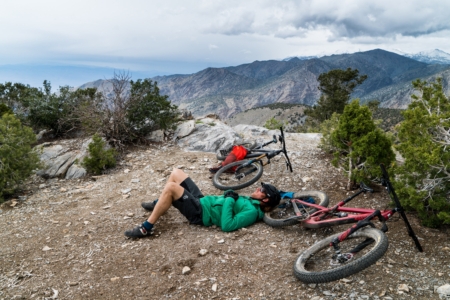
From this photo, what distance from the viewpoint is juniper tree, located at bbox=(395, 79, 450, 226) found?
430cm

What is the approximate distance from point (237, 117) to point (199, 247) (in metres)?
159

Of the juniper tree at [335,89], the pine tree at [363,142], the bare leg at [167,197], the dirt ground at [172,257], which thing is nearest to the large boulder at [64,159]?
the dirt ground at [172,257]

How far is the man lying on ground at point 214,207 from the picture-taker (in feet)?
16.8

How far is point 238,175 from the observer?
7.50 metres

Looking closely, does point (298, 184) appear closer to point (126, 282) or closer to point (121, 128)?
point (126, 282)

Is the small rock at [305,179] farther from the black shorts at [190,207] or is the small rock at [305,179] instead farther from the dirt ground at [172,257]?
the black shorts at [190,207]

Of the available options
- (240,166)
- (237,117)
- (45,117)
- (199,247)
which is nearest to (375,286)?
(199,247)

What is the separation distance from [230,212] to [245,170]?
2774mm

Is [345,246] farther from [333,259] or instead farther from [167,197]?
[167,197]

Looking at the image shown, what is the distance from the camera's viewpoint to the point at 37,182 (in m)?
9.02

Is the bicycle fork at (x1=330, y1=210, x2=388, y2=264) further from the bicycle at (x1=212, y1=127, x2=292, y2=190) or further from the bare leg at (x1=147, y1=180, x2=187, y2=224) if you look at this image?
the bicycle at (x1=212, y1=127, x2=292, y2=190)

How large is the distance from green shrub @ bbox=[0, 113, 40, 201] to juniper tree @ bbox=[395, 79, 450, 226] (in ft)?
29.5

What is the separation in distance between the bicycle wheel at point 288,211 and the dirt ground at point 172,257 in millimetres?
170

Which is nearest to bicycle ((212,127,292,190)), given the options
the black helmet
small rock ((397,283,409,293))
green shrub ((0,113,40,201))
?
the black helmet
